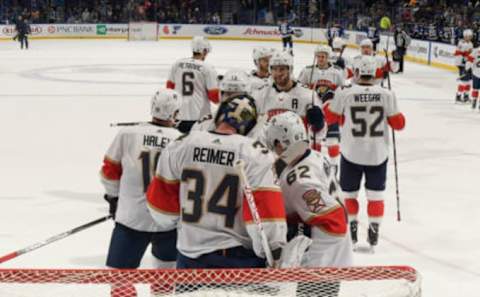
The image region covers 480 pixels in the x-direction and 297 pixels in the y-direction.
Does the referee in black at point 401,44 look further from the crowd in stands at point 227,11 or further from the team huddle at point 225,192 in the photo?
the team huddle at point 225,192

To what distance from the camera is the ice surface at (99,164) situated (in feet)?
21.3

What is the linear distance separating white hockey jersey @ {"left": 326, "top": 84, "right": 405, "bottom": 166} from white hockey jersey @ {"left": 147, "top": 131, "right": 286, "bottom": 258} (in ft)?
10.5

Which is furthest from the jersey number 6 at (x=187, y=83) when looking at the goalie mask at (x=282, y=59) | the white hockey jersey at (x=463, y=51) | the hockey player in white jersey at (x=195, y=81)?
the white hockey jersey at (x=463, y=51)

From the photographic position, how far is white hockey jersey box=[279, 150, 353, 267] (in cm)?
362

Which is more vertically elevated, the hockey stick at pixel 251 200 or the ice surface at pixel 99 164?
the hockey stick at pixel 251 200

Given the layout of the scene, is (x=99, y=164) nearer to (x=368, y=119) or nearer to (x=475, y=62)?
(x=368, y=119)

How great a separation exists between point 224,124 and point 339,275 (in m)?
0.96

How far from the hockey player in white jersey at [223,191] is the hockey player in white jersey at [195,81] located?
445 cm

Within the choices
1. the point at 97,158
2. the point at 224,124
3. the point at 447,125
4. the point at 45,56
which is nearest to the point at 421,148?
the point at 447,125

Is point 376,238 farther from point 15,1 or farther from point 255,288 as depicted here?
point 15,1

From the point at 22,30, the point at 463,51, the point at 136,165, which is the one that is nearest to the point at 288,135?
the point at 136,165

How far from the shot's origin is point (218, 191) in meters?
3.46

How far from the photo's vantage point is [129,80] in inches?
747

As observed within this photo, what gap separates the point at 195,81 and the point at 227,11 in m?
29.1
